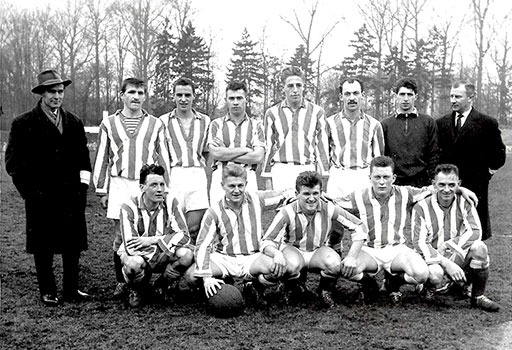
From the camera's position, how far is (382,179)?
4395 mm

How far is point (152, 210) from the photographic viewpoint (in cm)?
441

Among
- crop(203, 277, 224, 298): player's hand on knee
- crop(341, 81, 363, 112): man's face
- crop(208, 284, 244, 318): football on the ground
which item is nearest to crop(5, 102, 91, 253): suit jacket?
crop(203, 277, 224, 298): player's hand on knee

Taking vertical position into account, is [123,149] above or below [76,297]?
above

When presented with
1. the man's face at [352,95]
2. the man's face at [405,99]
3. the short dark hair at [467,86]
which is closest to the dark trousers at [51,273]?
the man's face at [352,95]

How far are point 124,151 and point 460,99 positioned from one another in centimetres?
298

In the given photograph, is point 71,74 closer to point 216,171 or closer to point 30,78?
point 30,78

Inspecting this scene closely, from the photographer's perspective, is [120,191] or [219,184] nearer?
[120,191]

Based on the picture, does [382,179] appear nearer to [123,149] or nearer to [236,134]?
[236,134]

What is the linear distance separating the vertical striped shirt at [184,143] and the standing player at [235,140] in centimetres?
13

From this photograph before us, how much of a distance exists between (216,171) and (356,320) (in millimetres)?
1779

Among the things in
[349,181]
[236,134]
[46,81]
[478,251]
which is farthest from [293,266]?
[46,81]

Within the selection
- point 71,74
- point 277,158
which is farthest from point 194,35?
point 277,158

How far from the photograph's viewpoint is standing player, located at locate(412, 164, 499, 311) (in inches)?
170

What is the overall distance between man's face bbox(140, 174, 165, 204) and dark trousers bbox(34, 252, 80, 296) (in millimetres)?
866
